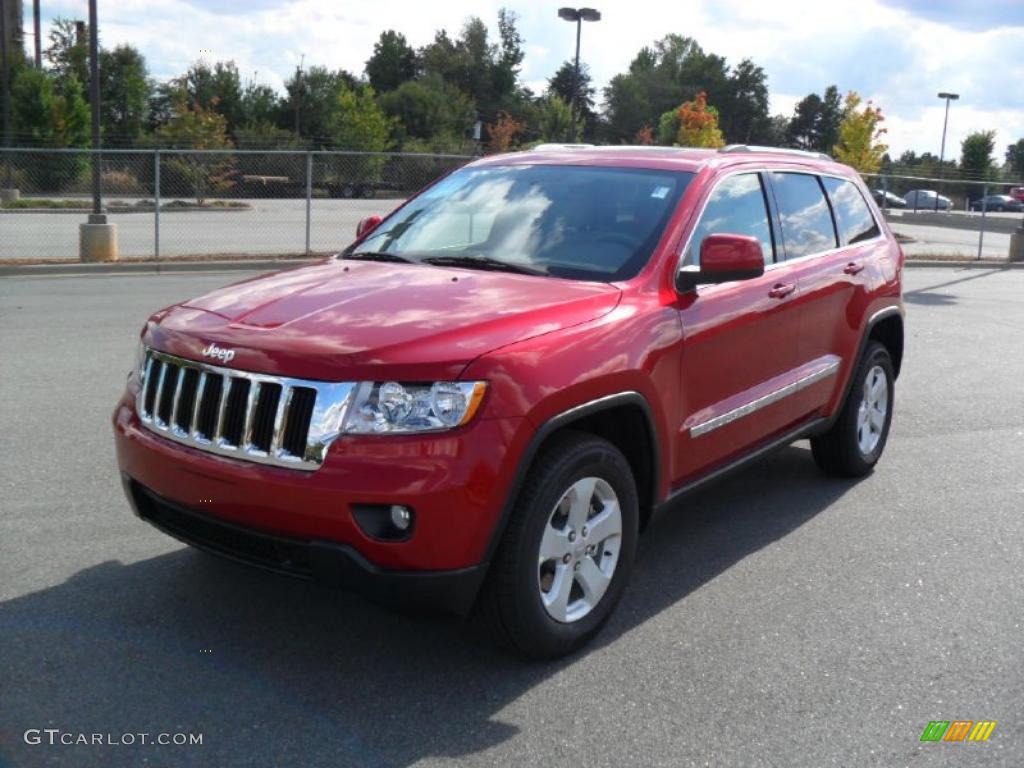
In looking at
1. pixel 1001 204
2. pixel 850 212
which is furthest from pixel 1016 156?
pixel 850 212

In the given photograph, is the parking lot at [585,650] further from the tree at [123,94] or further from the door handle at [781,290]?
the tree at [123,94]

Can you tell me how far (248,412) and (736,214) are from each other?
2518 millimetres

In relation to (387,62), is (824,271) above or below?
below

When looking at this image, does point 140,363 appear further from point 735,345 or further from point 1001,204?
point 1001,204

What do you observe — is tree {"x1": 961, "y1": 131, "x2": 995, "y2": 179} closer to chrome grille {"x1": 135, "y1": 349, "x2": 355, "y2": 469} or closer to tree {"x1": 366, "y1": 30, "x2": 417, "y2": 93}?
tree {"x1": 366, "y1": 30, "x2": 417, "y2": 93}

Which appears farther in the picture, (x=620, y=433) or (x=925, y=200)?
(x=925, y=200)

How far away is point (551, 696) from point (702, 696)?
509 mm

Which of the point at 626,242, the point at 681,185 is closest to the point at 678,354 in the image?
the point at 626,242

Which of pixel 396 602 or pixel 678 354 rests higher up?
pixel 678 354

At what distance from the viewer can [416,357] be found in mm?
3551

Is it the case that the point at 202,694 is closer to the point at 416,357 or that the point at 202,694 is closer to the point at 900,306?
the point at 416,357

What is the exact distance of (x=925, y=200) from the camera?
4769 centimetres

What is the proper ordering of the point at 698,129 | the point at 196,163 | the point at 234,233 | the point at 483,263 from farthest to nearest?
the point at 698,129
the point at 196,163
the point at 234,233
the point at 483,263

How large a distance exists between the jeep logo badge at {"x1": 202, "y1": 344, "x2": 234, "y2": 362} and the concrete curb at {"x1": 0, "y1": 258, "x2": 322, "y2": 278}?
1192 centimetres
